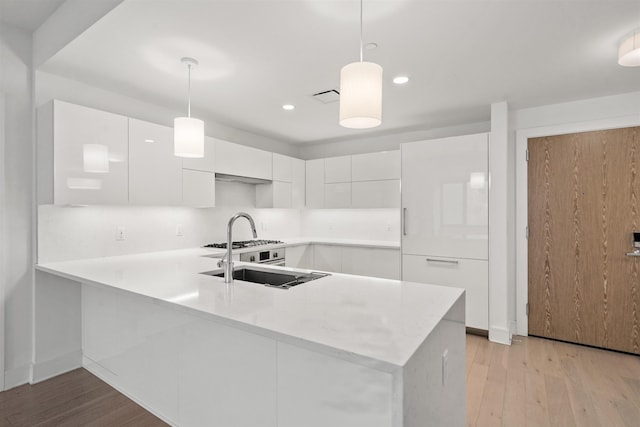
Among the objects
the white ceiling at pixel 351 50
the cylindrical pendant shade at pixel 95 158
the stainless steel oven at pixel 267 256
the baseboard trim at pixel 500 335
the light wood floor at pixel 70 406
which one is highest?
the white ceiling at pixel 351 50

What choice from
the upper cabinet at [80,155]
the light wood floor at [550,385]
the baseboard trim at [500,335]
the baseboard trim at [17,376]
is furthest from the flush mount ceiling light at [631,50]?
the baseboard trim at [17,376]

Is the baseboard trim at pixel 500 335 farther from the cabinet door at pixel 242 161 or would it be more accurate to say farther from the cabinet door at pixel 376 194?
the cabinet door at pixel 242 161

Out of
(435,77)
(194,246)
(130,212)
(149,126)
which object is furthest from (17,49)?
(435,77)

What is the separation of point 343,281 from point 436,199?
2.01 meters

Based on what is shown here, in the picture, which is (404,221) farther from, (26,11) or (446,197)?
(26,11)

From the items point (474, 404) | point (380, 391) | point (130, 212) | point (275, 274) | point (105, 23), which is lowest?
point (474, 404)

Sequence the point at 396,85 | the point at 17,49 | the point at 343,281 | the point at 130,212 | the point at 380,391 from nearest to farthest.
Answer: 1. the point at 380,391
2. the point at 343,281
3. the point at 17,49
4. the point at 396,85
5. the point at 130,212

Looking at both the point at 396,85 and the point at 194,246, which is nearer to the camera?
the point at 396,85

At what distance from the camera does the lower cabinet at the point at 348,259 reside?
148 inches

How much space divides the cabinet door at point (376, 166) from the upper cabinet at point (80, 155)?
2632mm

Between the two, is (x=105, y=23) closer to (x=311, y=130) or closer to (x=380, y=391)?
(x=380, y=391)

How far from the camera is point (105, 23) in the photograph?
1771 millimetres

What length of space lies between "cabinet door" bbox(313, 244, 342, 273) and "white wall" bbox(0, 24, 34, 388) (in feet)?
9.48

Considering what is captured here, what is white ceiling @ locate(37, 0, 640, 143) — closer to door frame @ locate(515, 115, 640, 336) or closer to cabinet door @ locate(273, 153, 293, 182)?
door frame @ locate(515, 115, 640, 336)
